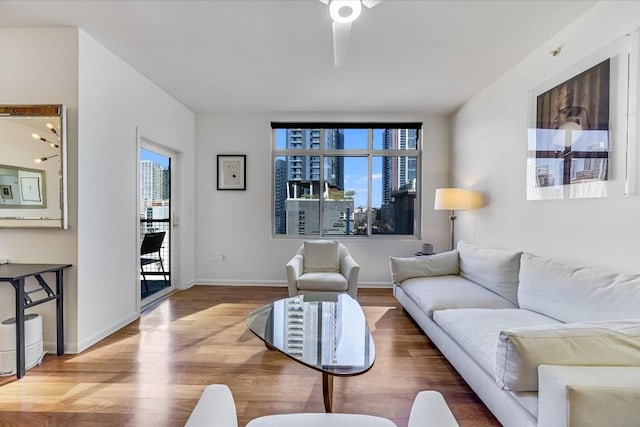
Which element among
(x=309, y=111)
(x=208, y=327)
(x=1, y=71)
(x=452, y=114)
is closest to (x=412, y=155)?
(x=452, y=114)

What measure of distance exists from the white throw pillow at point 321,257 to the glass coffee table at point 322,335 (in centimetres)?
130

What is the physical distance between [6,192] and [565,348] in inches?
148

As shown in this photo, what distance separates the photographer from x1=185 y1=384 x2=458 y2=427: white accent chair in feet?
3.13

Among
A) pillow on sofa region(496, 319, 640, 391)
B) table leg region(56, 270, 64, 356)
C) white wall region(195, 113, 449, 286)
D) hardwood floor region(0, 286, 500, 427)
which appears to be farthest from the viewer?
white wall region(195, 113, 449, 286)

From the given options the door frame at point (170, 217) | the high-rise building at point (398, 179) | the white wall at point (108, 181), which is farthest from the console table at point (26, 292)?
the high-rise building at point (398, 179)

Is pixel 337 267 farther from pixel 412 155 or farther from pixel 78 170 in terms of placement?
pixel 78 170

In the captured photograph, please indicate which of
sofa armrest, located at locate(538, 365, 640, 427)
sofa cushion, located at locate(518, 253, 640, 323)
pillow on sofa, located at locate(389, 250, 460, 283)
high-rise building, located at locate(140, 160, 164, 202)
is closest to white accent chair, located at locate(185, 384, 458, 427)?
sofa armrest, located at locate(538, 365, 640, 427)

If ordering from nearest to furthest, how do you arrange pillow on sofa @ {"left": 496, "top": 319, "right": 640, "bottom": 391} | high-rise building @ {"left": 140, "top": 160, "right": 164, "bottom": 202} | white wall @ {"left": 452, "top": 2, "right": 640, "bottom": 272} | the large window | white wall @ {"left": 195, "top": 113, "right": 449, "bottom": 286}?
pillow on sofa @ {"left": 496, "top": 319, "right": 640, "bottom": 391} < white wall @ {"left": 452, "top": 2, "right": 640, "bottom": 272} < high-rise building @ {"left": 140, "top": 160, "right": 164, "bottom": 202} < white wall @ {"left": 195, "top": 113, "right": 449, "bottom": 286} < the large window

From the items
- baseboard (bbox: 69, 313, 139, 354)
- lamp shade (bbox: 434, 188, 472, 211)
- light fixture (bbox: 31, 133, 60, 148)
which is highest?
light fixture (bbox: 31, 133, 60, 148)

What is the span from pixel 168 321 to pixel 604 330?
3.47 m

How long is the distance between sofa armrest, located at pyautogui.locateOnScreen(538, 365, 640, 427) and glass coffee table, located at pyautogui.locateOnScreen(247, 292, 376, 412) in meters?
0.74

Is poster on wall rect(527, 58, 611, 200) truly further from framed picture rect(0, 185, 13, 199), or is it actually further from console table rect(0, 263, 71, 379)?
framed picture rect(0, 185, 13, 199)

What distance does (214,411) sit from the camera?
38.8 inches

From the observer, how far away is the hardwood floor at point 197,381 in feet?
6.00
